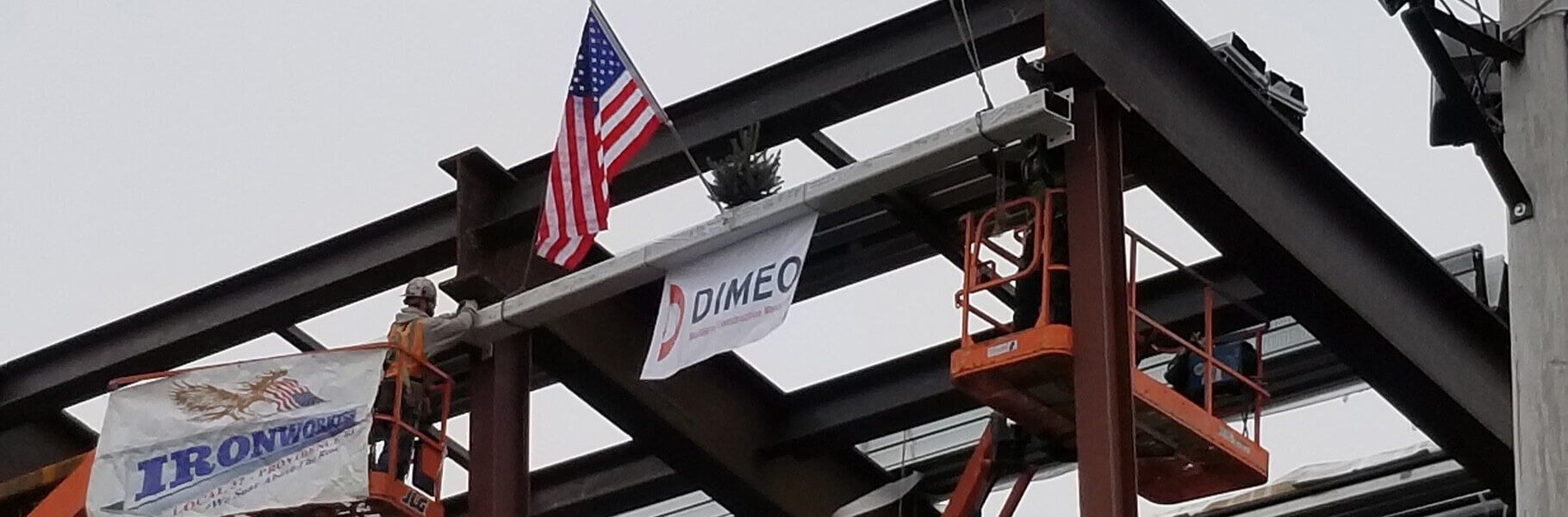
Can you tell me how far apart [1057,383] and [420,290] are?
20.0 feet

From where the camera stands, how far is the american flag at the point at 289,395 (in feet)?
67.8

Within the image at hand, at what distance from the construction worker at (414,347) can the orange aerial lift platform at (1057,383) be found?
417 cm

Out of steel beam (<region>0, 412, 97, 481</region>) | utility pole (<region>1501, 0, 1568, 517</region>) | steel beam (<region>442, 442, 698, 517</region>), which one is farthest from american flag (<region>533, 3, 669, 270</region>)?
steel beam (<region>0, 412, 97, 481</region>)

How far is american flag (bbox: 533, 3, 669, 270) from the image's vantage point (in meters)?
19.7

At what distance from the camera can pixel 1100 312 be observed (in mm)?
17094

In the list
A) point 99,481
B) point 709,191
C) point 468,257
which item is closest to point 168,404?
point 99,481

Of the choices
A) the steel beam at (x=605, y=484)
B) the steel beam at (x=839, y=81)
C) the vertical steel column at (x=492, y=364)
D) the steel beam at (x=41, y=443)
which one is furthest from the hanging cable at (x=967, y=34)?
the steel beam at (x=41, y=443)

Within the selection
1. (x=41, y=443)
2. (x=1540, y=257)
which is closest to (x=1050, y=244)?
(x=1540, y=257)

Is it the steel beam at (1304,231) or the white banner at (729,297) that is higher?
the steel beam at (1304,231)

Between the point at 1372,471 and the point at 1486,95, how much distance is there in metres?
11.7

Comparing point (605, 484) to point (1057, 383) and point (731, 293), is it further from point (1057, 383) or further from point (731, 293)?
point (1057, 383)

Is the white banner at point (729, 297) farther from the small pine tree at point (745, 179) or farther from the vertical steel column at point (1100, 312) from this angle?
the vertical steel column at point (1100, 312)

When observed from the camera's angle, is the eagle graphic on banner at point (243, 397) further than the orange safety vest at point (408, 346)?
No

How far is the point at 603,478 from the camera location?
2552 cm
